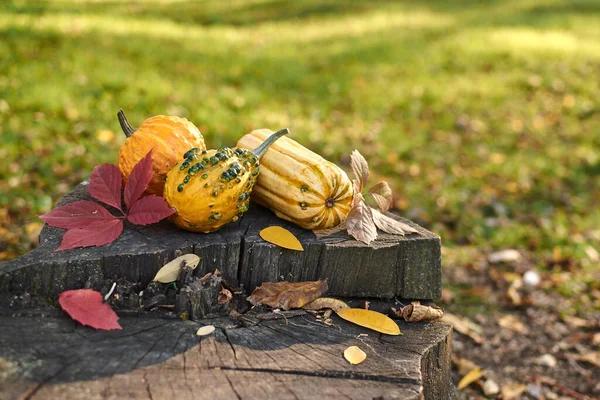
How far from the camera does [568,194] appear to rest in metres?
5.46

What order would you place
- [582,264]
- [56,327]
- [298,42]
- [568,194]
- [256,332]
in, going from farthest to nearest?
1. [298,42]
2. [568,194]
3. [582,264]
4. [256,332]
5. [56,327]

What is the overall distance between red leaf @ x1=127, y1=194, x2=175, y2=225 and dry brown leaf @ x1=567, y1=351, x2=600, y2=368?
106 inches

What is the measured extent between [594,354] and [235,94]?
15.1 feet

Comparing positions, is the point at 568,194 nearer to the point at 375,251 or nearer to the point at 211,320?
the point at 375,251

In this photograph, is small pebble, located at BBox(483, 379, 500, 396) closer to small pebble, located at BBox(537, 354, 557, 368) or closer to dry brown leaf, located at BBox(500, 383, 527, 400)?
dry brown leaf, located at BBox(500, 383, 527, 400)

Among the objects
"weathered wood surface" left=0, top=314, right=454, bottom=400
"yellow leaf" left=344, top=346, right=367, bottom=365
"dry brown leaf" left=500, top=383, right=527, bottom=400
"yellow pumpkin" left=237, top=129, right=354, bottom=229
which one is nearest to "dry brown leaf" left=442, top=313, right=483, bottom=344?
"dry brown leaf" left=500, top=383, right=527, bottom=400

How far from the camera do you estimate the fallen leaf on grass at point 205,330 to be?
67.8 inches

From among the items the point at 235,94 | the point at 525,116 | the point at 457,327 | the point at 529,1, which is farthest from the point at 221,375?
the point at 529,1

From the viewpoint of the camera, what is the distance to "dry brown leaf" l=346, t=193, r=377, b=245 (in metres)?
2.07

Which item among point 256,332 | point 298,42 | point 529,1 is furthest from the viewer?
point 529,1

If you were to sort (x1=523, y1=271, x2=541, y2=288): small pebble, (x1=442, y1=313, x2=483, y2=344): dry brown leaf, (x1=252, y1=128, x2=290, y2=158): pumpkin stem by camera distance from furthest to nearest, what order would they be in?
(x1=523, y1=271, x2=541, y2=288): small pebble, (x1=442, y1=313, x2=483, y2=344): dry brown leaf, (x1=252, y1=128, x2=290, y2=158): pumpkin stem

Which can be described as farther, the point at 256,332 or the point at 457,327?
the point at 457,327

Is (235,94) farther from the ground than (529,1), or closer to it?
closer to it

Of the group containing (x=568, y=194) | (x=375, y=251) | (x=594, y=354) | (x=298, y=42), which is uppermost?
(x=298, y=42)
